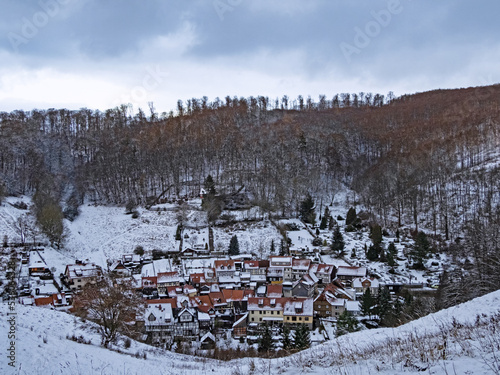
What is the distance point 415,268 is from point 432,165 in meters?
24.5

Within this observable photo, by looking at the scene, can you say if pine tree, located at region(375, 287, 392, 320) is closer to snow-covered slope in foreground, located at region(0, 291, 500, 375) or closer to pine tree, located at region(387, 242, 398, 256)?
pine tree, located at region(387, 242, 398, 256)

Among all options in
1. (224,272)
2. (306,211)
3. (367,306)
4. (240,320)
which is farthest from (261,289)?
(306,211)

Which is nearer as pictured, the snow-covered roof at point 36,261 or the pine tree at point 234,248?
the snow-covered roof at point 36,261

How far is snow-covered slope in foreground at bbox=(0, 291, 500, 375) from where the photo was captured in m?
4.71

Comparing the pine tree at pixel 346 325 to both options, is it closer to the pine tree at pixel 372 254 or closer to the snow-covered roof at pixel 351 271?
the snow-covered roof at pixel 351 271

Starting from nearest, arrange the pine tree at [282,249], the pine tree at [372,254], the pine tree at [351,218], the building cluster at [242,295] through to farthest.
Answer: the building cluster at [242,295] → the pine tree at [372,254] → the pine tree at [282,249] → the pine tree at [351,218]

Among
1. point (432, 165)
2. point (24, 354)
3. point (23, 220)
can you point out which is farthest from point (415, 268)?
point (23, 220)

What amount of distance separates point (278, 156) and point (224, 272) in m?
31.6

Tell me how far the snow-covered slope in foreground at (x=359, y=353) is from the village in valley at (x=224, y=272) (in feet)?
27.3

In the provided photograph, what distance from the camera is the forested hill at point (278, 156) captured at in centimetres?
4575

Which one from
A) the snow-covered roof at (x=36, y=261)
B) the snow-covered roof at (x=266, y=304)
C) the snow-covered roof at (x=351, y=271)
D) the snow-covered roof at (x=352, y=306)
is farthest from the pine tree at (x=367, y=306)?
the snow-covered roof at (x=36, y=261)

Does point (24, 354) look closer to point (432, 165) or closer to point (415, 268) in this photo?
point (415, 268)

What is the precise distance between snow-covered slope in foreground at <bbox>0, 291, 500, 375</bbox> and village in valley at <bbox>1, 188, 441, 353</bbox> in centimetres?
832

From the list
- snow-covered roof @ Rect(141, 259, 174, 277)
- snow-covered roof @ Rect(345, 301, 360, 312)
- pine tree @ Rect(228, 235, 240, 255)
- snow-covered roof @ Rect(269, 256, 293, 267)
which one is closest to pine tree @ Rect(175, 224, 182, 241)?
snow-covered roof @ Rect(141, 259, 174, 277)
